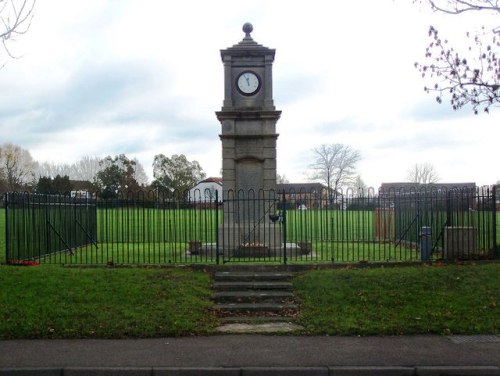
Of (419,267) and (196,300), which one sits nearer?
(196,300)

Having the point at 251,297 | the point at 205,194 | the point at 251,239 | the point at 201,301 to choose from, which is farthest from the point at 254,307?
the point at 251,239

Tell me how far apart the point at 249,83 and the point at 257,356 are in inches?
429

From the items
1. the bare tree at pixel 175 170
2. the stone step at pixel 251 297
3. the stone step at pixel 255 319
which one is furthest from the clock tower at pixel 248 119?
the bare tree at pixel 175 170

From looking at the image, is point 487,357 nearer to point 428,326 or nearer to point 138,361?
point 428,326

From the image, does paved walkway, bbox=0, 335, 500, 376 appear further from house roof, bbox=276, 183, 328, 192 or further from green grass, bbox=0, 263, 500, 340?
house roof, bbox=276, 183, 328, 192

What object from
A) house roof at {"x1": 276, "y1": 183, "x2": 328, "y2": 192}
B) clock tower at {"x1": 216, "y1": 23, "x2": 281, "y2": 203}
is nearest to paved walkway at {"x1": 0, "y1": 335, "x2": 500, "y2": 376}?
house roof at {"x1": 276, "y1": 183, "x2": 328, "y2": 192}

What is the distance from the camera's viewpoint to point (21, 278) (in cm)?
1130

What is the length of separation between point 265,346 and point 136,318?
8.14 feet

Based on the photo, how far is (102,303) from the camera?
1012cm

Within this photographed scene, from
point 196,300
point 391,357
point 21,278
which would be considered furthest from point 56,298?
point 391,357

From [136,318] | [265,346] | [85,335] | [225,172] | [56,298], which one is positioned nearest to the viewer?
[265,346]

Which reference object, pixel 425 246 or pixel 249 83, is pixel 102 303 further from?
pixel 249 83

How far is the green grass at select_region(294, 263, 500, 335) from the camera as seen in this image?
9.23m

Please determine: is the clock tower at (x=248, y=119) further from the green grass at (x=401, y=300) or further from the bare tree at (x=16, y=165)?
the bare tree at (x=16, y=165)
